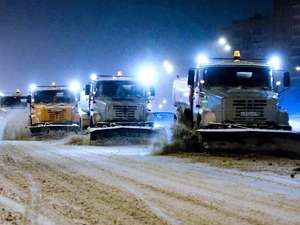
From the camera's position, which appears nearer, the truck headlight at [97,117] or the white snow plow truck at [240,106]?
the white snow plow truck at [240,106]

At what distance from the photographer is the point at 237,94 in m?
18.0

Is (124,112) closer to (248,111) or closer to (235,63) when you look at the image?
(235,63)

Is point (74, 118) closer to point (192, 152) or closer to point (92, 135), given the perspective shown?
point (92, 135)

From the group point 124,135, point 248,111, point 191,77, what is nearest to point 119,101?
point 124,135

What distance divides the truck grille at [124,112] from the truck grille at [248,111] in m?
6.29

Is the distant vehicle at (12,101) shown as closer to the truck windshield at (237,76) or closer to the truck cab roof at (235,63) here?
the truck cab roof at (235,63)

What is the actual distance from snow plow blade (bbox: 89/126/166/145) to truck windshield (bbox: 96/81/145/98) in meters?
1.70

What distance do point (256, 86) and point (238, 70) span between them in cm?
70

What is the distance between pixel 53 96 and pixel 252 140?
14.4 meters

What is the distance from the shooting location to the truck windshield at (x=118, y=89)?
2348 centimetres

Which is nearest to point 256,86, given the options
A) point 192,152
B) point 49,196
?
point 192,152

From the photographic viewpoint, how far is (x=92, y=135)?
22.0m

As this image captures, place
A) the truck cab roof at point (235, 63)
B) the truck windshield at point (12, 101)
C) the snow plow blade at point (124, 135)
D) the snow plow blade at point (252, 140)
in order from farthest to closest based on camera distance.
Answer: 1. the truck windshield at point (12, 101)
2. the snow plow blade at point (124, 135)
3. the truck cab roof at point (235, 63)
4. the snow plow blade at point (252, 140)

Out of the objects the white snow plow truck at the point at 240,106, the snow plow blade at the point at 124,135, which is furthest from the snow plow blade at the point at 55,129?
the white snow plow truck at the point at 240,106
